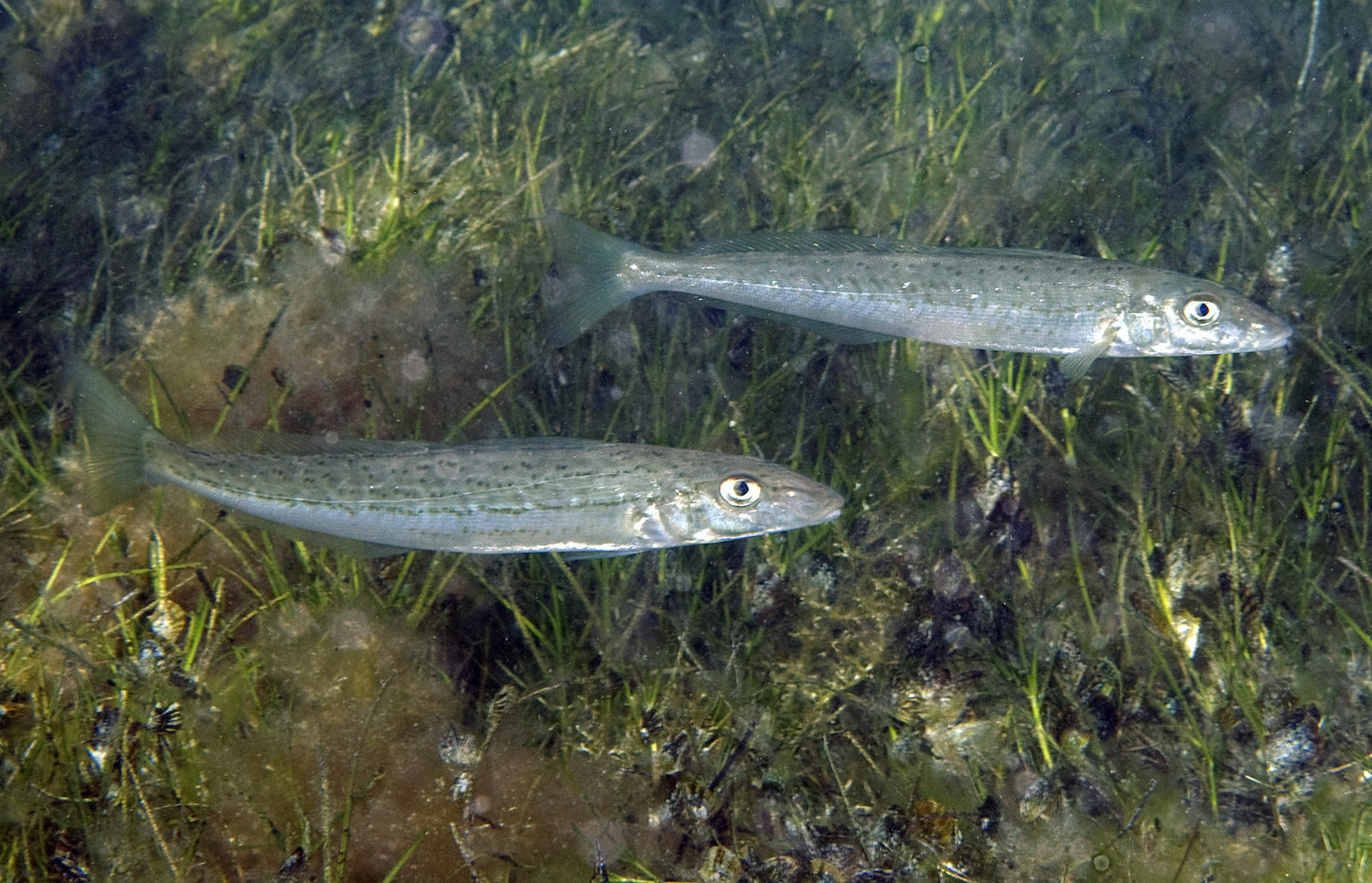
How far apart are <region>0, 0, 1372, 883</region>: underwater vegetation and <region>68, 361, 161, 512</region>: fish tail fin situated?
573 mm

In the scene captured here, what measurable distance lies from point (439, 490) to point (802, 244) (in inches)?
100

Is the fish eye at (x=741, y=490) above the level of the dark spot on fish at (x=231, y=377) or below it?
below

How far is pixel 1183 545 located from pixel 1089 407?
1.14 m

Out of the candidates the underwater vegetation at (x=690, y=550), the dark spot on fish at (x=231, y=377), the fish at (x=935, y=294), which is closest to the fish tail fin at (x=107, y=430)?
the underwater vegetation at (x=690, y=550)

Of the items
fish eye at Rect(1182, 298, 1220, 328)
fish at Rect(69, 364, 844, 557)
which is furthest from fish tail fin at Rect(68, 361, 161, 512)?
fish eye at Rect(1182, 298, 1220, 328)

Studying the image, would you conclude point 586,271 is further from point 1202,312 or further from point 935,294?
point 1202,312

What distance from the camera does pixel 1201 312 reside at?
4.10 metres

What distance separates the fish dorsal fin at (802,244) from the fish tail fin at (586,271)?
1.40 feet

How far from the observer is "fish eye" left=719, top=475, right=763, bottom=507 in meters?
3.45

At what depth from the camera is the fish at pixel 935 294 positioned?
4.11 metres

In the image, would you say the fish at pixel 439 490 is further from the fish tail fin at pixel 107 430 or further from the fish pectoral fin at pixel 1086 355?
the fish pectoral fin at pixel 1086 355

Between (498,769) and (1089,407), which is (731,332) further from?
(498,769)

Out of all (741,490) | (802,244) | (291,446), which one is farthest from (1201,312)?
(291,446)

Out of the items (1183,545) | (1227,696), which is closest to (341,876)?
(1227,696)
